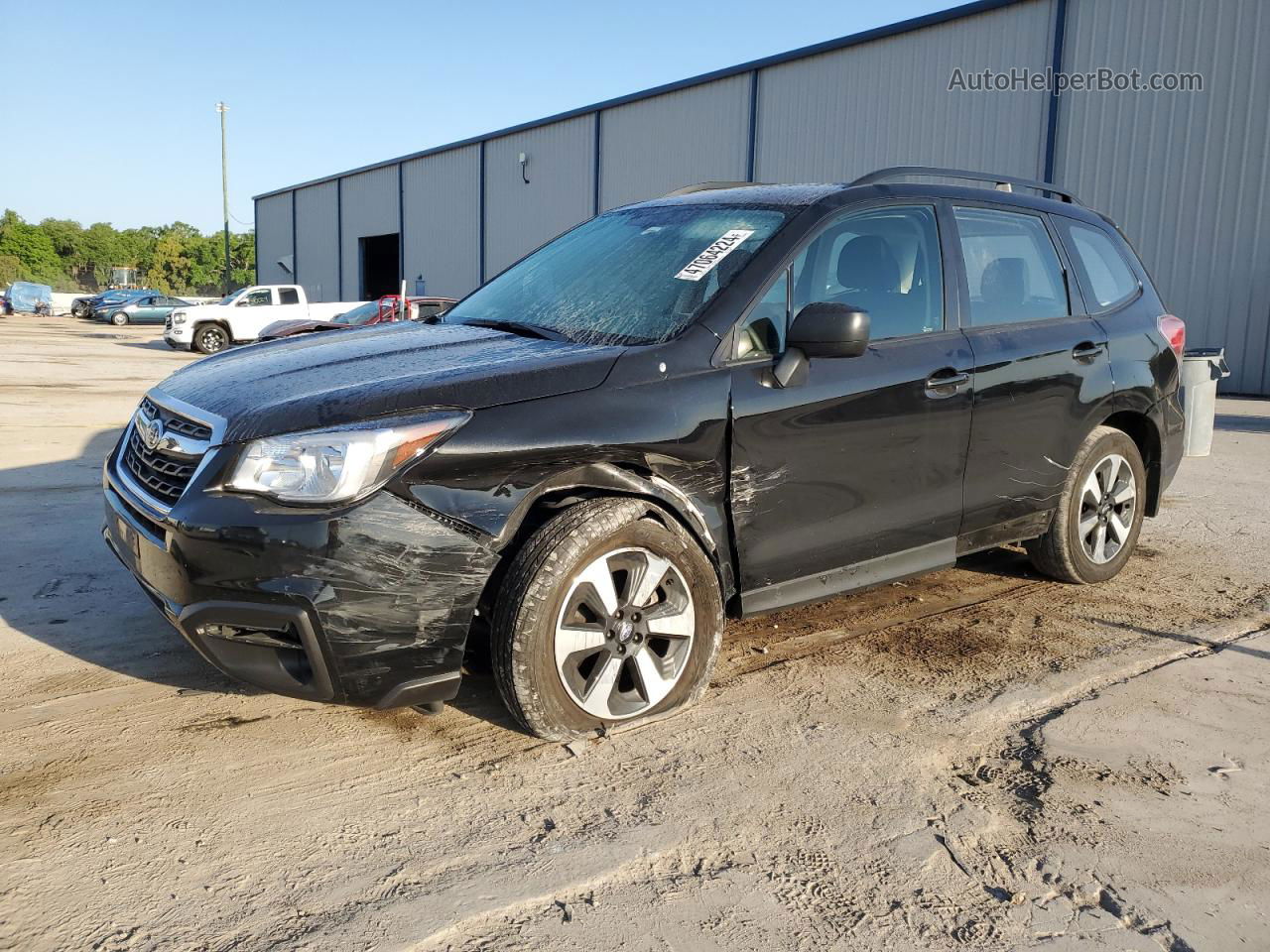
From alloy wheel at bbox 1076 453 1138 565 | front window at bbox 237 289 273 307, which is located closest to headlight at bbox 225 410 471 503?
alloy wheel at bbox 1076 453 1138 565

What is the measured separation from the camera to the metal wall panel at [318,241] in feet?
134

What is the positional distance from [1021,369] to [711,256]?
148 cm

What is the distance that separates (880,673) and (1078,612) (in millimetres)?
1340

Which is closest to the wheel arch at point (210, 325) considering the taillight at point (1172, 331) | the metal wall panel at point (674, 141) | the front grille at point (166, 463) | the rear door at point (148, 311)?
the metal wall panel at point (674, 141)

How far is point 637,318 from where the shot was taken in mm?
3508

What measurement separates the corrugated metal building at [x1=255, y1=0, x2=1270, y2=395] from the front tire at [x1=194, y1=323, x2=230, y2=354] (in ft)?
29.3

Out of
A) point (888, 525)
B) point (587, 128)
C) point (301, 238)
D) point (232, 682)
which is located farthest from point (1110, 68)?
point (301, 238)

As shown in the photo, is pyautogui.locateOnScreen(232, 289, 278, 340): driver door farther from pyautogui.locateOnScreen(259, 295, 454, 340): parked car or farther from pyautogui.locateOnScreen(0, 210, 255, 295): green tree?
pyautogui.locateOnScreen(0, 210, 255, 295): green tree

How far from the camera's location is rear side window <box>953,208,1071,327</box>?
4211mm

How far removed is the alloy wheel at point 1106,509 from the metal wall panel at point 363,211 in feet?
111

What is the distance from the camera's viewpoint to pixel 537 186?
28359 mm

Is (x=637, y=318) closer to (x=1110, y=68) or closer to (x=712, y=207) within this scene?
(x=712, y=207)

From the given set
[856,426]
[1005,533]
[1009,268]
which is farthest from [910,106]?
[856,426]

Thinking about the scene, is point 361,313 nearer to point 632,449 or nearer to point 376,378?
point 376,378
